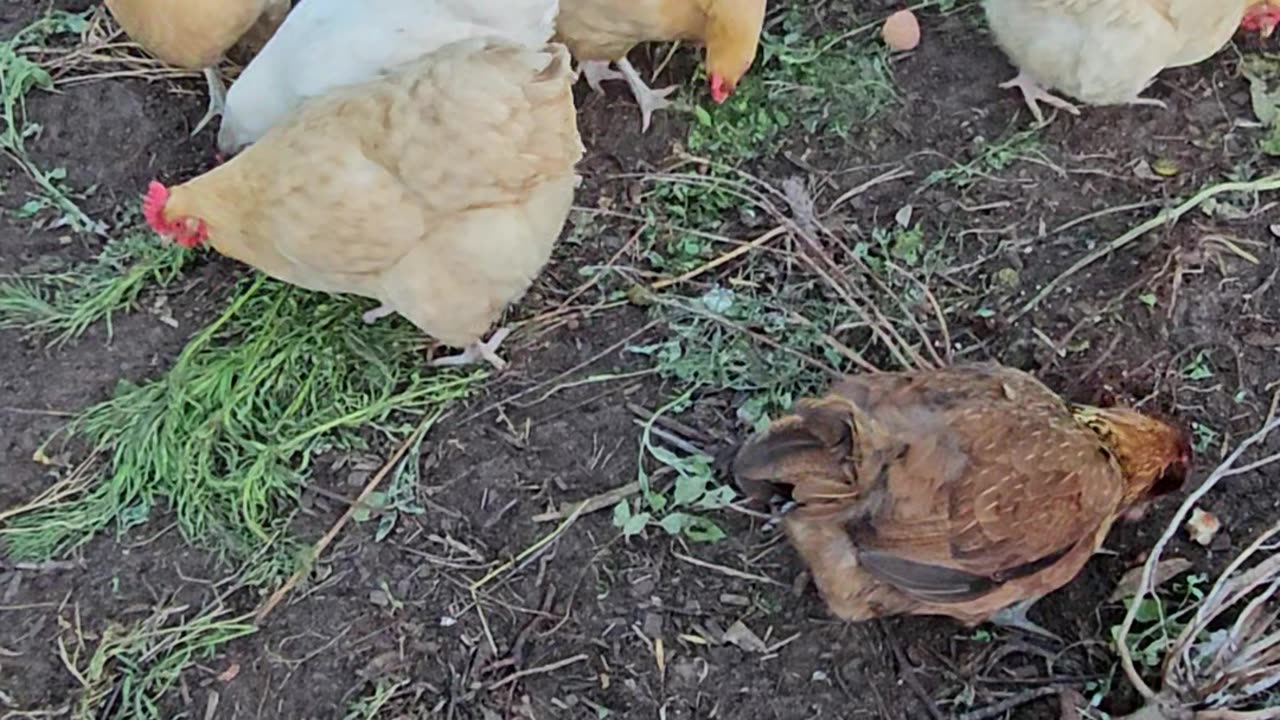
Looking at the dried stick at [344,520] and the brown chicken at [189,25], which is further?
the brown chicken at [189,25]

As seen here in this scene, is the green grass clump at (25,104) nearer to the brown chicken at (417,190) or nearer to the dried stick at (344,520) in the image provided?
the brown chicken at (417,190)

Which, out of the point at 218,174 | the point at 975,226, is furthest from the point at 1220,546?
the point at 218,174

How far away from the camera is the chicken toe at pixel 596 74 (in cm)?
370

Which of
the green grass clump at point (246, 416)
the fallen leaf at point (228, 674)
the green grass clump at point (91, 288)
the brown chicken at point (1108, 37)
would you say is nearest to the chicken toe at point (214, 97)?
the green grass clump at point (91, 288)

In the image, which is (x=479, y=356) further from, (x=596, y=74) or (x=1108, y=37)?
(x=1108, y=37)

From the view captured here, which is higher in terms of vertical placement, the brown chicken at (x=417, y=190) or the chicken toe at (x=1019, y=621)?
the brown chicken at (x=417, y=190)

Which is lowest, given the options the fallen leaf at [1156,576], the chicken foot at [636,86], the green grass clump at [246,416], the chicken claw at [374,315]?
the fallen leaf at [1156,576]

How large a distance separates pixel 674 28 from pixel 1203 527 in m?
1.78

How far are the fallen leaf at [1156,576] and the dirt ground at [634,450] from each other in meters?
0.03

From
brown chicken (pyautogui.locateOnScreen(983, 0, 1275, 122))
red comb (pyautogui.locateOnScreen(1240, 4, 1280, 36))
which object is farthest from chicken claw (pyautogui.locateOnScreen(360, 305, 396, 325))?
red comb (pyautogui.locateOnScreen(1240, 4, 1280, 36))

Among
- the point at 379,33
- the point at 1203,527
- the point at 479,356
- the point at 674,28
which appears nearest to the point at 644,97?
the point at 674,28

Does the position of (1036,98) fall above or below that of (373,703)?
above

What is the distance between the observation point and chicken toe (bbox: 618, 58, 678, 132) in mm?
3645

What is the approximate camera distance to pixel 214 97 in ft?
11.9
